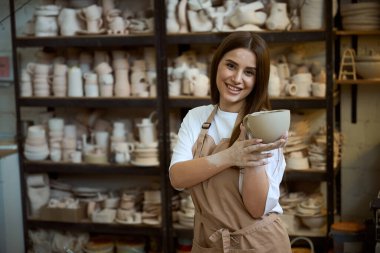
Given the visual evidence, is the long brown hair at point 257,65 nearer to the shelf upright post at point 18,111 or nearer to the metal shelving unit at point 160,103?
the metal shelving unit at point 160,103

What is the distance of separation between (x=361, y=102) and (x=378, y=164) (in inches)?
15.5

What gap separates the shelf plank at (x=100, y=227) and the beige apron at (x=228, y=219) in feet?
6.18

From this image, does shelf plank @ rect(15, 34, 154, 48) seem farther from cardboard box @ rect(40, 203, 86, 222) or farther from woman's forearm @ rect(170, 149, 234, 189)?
woman's forearm @ rect(170, 149, 234, 189)

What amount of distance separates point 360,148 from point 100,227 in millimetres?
1666

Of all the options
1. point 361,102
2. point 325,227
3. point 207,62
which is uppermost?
point 207,62

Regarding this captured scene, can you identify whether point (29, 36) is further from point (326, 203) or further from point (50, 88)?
point (326, 203)

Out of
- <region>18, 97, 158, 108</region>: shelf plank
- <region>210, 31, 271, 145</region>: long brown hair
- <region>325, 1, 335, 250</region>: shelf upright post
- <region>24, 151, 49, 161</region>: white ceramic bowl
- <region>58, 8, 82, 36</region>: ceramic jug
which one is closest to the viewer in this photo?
<region>210, 31, 271, 145</region>: long brown hair

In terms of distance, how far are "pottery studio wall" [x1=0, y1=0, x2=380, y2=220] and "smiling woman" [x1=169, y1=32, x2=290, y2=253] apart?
78.7 inches

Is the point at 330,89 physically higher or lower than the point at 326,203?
higher

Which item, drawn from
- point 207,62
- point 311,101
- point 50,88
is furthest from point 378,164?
point 50,88

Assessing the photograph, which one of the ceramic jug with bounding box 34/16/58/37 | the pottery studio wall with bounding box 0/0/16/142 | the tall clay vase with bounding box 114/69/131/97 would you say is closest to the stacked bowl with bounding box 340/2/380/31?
the tall clay vase with bounding box 114/69/131/97

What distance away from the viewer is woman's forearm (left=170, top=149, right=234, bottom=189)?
4.38 ft

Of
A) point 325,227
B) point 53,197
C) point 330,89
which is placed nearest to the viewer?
point 330,89

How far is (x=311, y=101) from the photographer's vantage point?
2963mm
